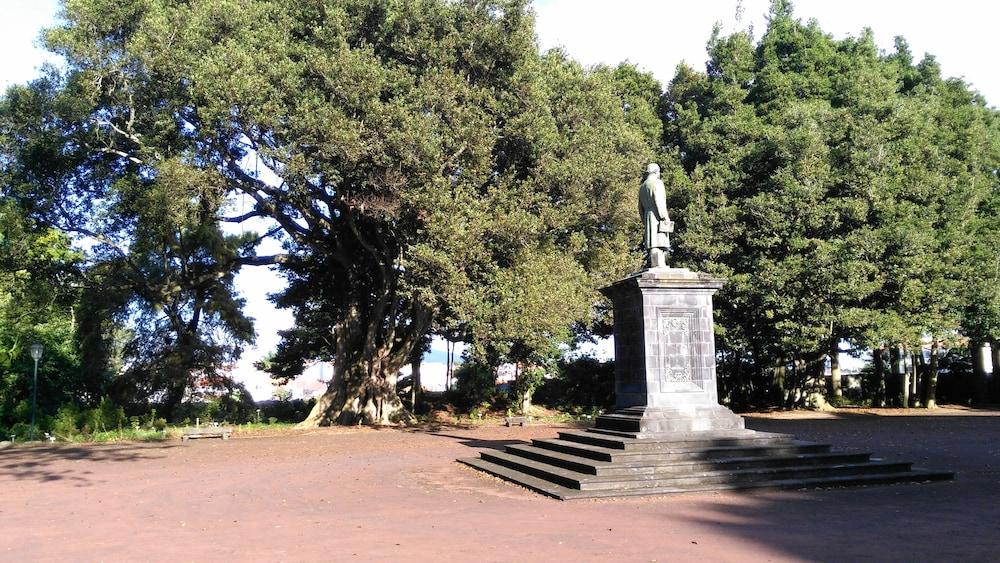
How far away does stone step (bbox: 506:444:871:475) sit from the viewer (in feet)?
35.2

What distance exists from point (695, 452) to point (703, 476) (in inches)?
21.8

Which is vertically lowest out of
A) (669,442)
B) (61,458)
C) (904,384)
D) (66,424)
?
(61,458)

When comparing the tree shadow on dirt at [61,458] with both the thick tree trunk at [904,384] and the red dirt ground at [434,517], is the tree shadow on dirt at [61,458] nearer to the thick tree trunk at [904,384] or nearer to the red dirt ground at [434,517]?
the red dirt ground at [434,517]

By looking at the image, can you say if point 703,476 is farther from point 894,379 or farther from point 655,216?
point 894,379

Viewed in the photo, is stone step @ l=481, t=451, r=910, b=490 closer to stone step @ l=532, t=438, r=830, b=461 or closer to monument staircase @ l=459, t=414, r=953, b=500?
monument staircase @ l=459, t=414, r=953, b=500

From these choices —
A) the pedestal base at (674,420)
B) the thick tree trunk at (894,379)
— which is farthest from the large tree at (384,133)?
the thick tree trunk at (894,379)

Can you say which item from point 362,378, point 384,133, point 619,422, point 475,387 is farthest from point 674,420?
point 475,387

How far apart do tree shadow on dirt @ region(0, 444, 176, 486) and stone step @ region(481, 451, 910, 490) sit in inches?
324

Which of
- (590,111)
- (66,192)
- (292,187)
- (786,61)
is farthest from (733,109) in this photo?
(66,192)

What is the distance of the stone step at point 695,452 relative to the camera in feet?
36.3

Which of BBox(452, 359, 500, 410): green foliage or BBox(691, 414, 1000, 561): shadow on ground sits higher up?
BBox(452, 359, 500, 410): green foliage

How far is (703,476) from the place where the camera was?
1077 centimetres

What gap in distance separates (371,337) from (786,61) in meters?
21.7

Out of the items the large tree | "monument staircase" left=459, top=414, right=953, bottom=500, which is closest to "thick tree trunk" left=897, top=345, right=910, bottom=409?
the large tree
